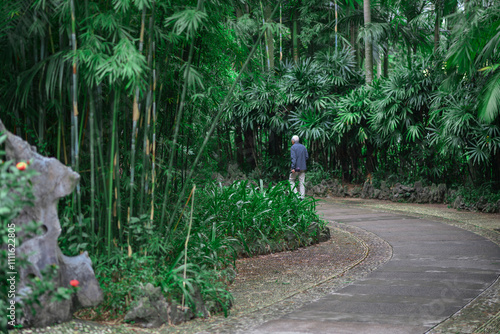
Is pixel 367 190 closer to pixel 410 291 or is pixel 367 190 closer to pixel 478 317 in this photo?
pixel 410 291

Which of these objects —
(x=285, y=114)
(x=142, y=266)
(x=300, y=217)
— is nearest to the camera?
(x=142, y=266)

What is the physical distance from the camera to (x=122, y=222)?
385cm

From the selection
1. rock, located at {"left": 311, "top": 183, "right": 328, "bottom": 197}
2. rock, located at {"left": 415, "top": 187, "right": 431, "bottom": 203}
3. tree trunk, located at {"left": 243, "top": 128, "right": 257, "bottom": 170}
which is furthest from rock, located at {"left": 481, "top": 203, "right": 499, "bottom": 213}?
tree trunk, located at {"left": 243, "top": 128, "right": 257, "bottom": 170}

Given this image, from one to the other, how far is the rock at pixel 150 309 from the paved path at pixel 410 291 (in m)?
0.60

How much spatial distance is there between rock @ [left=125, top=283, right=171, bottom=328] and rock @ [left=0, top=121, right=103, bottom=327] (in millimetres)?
388

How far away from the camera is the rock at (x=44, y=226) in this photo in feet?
9.78

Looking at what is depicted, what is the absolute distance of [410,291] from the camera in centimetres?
436

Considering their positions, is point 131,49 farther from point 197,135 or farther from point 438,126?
point 438,126

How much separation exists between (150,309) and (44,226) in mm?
847

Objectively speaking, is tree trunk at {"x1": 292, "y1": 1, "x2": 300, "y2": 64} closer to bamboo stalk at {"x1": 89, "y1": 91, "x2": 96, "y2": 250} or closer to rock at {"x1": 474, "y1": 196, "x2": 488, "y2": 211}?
rock at {"x1": 474, "y1": 196, "x2": 488, "y2": 211}

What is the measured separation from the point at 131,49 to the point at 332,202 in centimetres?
911

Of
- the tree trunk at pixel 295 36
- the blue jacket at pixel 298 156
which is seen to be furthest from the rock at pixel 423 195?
the tree trunk at pixel 295 36

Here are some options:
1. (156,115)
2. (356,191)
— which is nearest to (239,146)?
(356,191)

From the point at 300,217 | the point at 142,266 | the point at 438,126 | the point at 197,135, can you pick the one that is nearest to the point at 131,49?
the point at 142,266
